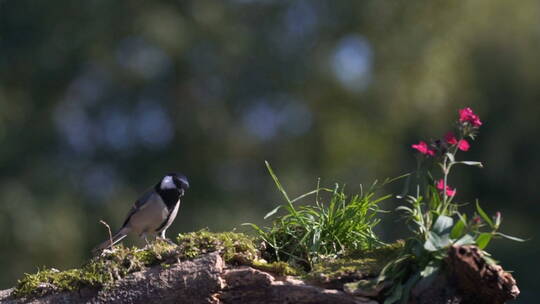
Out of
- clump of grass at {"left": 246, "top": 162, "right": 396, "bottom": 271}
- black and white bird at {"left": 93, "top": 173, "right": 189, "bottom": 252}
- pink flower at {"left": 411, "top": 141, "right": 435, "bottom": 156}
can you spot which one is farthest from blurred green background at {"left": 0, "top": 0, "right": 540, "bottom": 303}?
pink flower at {"left": 411, "top": 141, "right": 435, "bottom": 156}

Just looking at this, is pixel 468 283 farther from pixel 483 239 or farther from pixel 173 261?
→ pixel 173 261

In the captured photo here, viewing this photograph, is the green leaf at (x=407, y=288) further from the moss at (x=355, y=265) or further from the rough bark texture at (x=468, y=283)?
the moss at (x=355, y=265)

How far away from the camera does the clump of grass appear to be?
4.05 metres

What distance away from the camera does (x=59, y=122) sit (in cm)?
1348

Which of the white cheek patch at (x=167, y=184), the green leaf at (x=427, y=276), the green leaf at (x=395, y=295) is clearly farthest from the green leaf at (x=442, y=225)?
the white cheek patch at (x=167, y=184)

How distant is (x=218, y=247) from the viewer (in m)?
3.82

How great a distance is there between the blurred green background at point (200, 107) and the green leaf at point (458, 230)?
863 cm

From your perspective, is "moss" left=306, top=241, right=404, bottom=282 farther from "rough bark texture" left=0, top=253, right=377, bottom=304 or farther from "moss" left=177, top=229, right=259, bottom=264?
"moss" left=177, top=229, right=259, bottom=264

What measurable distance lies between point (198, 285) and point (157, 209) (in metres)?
2.16

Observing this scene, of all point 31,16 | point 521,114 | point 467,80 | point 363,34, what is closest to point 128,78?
point 31,16

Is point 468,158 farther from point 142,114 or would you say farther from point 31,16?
point 31,16

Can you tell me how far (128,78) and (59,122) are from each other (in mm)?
1238

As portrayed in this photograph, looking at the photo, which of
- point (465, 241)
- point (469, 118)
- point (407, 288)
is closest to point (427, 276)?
point (407, 288)

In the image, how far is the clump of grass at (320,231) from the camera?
405cm
